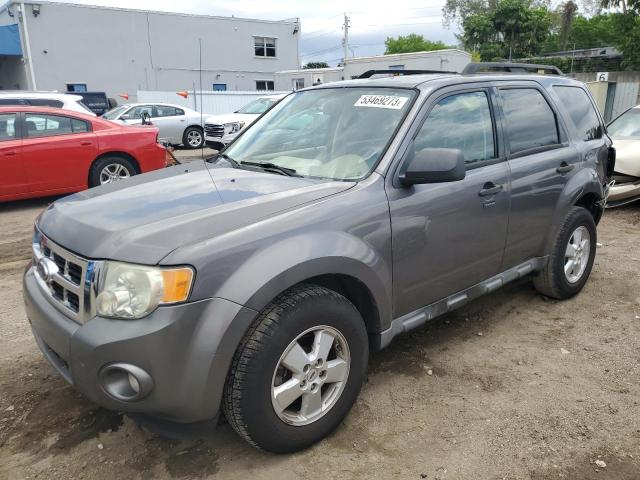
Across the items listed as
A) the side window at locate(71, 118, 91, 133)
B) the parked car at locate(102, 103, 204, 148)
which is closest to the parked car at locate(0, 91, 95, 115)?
the side window at locate(71, 118, 91, 133)

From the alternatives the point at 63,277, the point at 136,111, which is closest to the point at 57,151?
the point at 63,277

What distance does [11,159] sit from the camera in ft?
24.2

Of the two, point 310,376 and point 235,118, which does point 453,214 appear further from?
point 235,118

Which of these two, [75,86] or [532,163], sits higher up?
[75,86]

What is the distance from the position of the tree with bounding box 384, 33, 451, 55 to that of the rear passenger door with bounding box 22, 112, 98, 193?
70.9m

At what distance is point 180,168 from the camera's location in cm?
355

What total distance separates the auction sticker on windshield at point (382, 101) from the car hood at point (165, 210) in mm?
665

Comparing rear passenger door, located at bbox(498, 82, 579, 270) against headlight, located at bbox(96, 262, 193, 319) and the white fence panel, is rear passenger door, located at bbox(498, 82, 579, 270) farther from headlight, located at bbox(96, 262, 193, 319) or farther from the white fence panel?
the white fence panel

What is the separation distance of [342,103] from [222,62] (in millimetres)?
34424

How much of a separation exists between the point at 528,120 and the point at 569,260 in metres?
1.24

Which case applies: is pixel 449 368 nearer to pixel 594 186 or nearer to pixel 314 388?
pixel 314 388

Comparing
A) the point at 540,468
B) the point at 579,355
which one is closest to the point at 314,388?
the point at 540,468

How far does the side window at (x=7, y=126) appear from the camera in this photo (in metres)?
7.49

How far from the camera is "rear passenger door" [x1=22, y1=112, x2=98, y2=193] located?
25.0 feet
